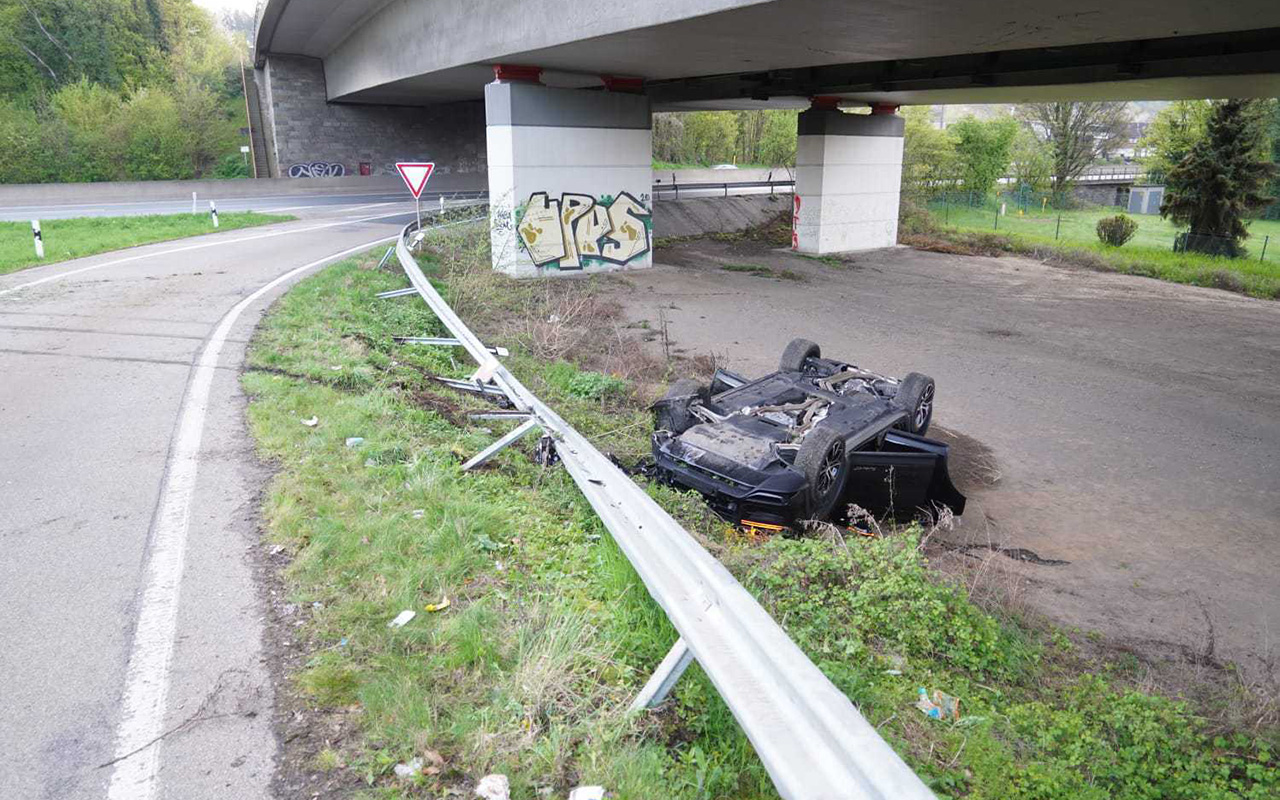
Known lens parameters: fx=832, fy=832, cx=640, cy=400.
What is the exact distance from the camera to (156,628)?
4.23m

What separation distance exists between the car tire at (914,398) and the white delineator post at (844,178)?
19.5m

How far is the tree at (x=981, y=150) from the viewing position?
46.4 meters

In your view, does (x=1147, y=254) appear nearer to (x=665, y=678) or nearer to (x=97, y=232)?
(x=665, y=678)

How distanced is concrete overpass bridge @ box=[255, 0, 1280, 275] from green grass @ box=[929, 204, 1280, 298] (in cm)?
497

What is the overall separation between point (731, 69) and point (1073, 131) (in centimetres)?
4388

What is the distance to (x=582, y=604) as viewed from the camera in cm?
433

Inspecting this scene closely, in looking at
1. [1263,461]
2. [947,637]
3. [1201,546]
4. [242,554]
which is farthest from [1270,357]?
[242,554]

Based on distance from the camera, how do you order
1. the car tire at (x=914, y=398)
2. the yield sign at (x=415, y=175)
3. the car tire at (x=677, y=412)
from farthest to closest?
1. the yield sign at (x=415, y=175)
2. the car tire at (x=914, y=398)
3. the car tire at (x=677, y=412)

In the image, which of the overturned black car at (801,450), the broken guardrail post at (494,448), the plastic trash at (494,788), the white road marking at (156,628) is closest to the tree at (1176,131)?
the overturned black car at (801,450)

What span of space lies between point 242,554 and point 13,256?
16.6m

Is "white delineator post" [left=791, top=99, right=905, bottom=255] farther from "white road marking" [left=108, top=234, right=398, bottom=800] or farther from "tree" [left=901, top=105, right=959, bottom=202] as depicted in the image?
"white road marking" [left=108, top=234, right=398, bottom=800]

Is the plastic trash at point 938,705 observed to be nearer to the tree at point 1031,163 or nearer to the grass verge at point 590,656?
the grass verge at point 590,656

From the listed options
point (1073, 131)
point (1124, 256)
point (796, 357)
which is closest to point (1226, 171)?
point (1124, 256)

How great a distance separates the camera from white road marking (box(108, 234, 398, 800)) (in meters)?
3.25
